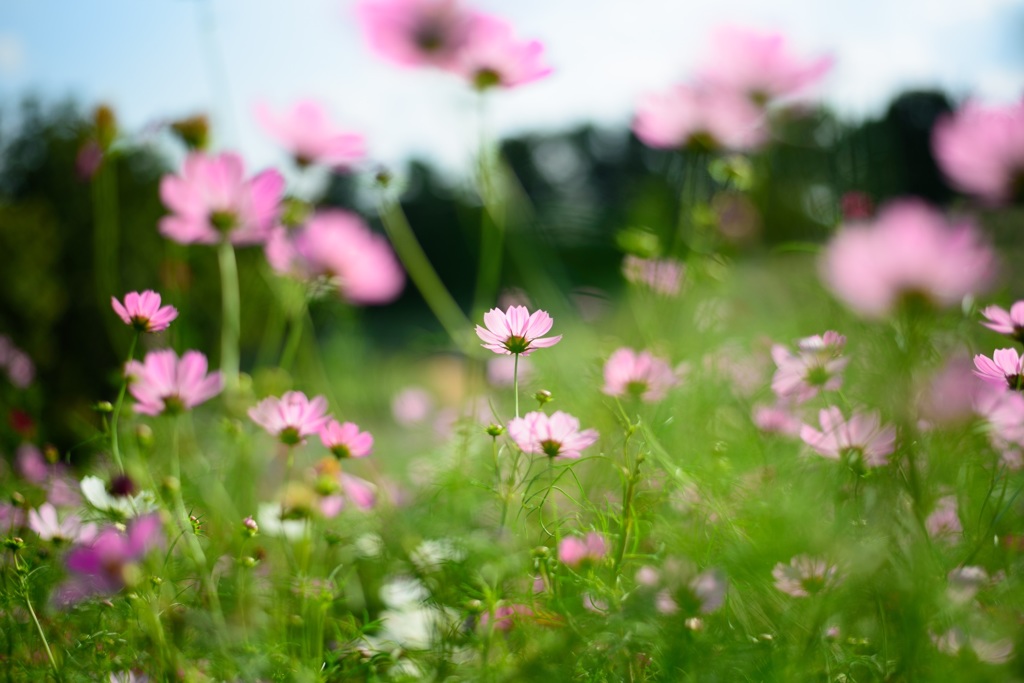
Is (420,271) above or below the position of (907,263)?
below

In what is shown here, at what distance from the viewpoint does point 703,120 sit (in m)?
0.66

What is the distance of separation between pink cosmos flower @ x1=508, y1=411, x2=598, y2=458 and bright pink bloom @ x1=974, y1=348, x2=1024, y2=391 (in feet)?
0.67

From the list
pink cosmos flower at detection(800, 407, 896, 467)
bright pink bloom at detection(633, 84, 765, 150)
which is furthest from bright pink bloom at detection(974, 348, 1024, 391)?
bright pink bloom at detection(633, 84, 765, 150)

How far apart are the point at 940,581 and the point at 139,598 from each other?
41cm

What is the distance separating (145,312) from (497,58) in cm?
38

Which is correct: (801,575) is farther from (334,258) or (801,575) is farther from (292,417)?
(334,258)

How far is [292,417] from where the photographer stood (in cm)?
49

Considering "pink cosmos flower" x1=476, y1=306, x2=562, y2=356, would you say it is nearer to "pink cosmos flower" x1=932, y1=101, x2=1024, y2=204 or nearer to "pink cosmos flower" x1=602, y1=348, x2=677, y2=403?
"pink cosmos flower" x1=602, y1=348, x2=677, y2=403

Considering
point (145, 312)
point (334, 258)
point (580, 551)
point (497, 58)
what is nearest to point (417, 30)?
point (497, 58)

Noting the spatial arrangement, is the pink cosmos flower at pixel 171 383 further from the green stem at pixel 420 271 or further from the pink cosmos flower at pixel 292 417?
the green stem at pixel 420 271

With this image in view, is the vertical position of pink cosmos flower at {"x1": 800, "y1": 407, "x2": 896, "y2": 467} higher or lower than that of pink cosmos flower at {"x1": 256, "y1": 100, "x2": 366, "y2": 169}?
lower

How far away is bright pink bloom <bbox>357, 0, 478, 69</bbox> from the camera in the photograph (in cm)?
70

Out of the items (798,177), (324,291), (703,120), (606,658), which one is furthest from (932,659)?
(798,177)

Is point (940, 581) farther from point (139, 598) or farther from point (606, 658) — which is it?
point (139, 598)
